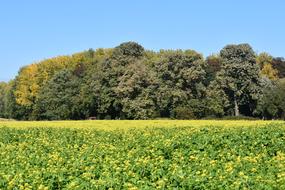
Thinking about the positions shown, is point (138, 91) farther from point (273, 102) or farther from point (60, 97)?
point (273, 102)

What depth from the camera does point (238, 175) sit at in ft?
32.5

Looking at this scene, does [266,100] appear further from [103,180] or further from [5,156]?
[103,180]

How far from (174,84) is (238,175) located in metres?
65.8

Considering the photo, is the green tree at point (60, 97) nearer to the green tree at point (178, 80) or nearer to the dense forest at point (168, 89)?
the dense forest at point (168, 89)

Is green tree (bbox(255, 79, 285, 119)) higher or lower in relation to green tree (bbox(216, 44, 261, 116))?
lower

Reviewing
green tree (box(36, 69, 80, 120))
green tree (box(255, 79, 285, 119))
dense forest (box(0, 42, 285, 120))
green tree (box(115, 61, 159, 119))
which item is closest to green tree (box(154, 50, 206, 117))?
dense forest (box(0, 42, 285, 120))

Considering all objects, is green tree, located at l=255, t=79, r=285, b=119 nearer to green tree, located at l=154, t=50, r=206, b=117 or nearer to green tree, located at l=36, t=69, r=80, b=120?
green tree, located at l=154, t=50, r=206, b=117

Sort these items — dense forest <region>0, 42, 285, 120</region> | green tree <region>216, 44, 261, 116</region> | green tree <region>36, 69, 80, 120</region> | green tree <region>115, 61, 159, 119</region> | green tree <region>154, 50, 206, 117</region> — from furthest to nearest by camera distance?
green tree <region>36, 69, 80, 120</region>
green tree <region>216, 44, 261, 116</region>
green tree <region>154, 50, 206, 117</region>
dense forest <region>0, 42, 285, 120</region>
green tree <region>115, 61, 159, 119</region>

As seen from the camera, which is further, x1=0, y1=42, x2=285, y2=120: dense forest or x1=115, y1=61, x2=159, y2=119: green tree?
x1=0, y1=42, x2=285, y2=120: dense forest

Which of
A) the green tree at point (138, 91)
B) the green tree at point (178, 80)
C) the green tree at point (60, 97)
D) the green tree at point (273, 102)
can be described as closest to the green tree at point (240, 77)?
the green tree at point (273, 102)

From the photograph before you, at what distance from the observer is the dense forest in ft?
234

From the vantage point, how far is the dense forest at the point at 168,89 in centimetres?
7125

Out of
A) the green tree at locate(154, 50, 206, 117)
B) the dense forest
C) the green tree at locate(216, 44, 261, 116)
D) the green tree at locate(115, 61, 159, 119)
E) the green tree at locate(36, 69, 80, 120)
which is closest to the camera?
the green tree at locate(115, 61, 159, 119)

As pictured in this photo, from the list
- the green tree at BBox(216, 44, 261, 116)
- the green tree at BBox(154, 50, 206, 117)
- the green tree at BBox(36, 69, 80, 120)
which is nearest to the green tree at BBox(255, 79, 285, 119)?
the green tree at BBox(216, 44, 261, 116)
